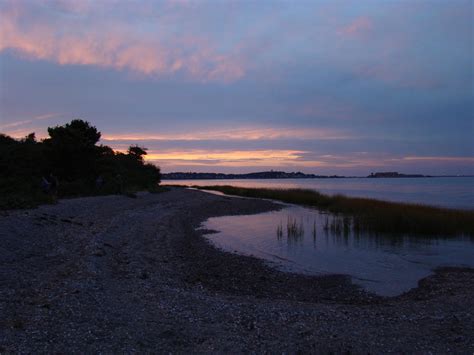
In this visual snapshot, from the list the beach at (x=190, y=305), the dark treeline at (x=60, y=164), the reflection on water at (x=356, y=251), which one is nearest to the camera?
the beach at (x=190, y=305)

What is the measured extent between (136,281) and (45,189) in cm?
1675

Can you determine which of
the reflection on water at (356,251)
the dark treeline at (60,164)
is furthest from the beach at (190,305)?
the dark treeline at (60,164)

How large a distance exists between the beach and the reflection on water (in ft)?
2.91

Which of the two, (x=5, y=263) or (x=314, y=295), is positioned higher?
(x=5, y=263)

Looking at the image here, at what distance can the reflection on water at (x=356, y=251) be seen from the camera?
12742 mm

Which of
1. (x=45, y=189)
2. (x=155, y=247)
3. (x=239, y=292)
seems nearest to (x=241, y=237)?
(x=155, y=247)

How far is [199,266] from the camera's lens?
1295 centimetres

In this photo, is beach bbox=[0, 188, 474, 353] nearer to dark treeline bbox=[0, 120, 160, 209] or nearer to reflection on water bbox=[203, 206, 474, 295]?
reflection on water bbox=[203, 206, 474, 295]

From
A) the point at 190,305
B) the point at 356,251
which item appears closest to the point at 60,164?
the point at 356,251

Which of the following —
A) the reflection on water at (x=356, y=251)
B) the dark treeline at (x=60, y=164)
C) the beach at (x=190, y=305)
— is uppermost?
the dark treeline at (x=60, y=164)

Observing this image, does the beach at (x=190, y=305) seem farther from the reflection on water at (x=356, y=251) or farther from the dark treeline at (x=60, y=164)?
the dark treeline at (x=60, y=164)

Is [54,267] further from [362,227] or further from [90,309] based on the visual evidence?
[362,227]

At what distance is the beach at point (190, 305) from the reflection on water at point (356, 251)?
89 centimetres

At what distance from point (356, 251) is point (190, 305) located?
34.2 feet
